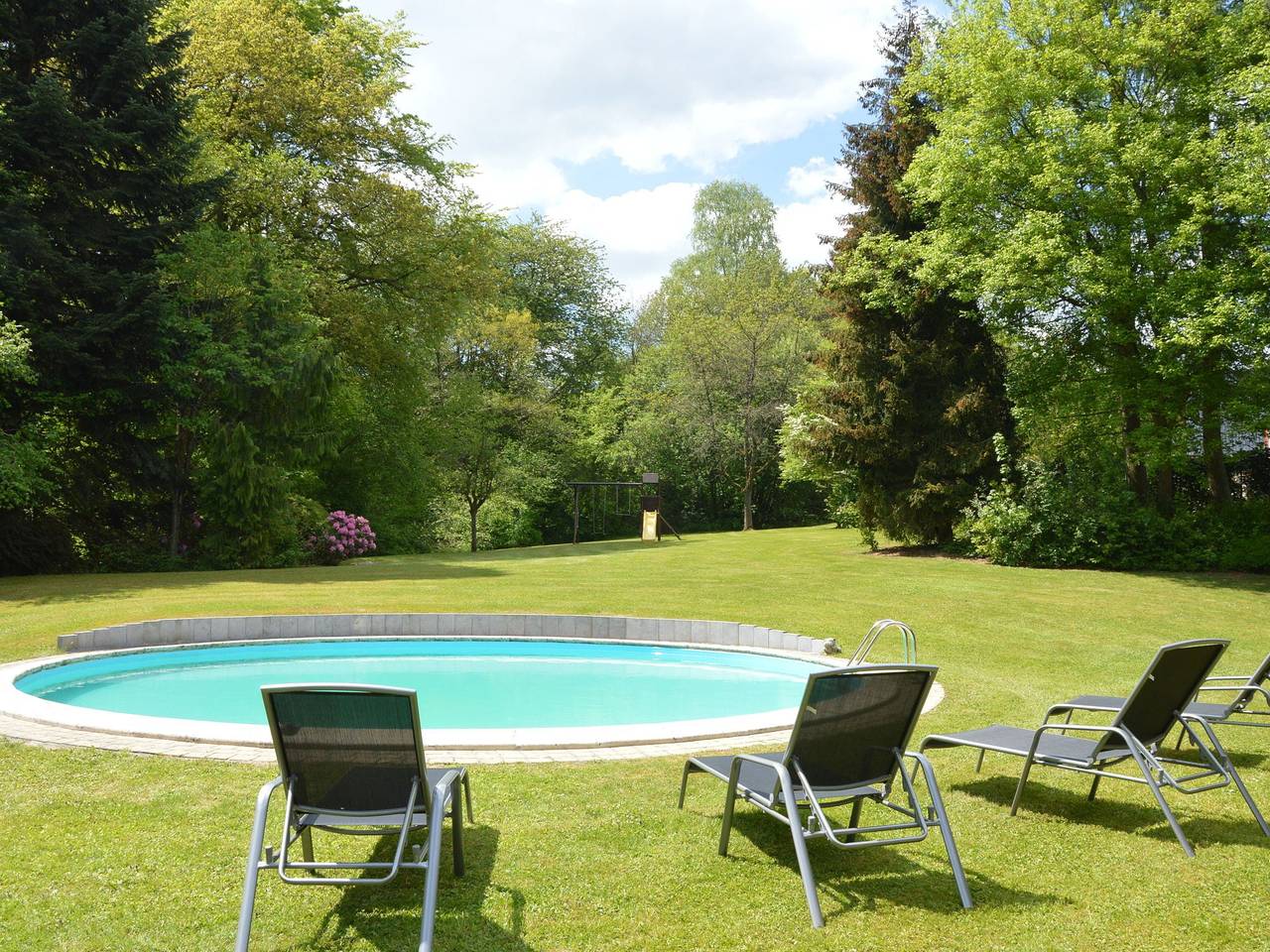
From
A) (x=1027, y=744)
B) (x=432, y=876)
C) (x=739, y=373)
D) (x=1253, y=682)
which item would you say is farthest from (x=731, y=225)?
(x=432, y=876)

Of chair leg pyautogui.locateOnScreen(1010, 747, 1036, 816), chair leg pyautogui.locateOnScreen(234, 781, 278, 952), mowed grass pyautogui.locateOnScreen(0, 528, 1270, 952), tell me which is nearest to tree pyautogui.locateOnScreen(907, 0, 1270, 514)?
mowed grass pyautogui.locateOnScreen(0, 528, 1270, 952)

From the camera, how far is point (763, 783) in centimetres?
439

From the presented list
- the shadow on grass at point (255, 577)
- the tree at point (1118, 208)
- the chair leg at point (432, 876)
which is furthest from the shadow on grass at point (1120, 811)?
the tree at point (1118, 208)

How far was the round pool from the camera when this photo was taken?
29.1 ft

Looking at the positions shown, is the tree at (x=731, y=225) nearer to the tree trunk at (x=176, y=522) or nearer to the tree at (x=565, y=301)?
the tree at (x=565, y=301)

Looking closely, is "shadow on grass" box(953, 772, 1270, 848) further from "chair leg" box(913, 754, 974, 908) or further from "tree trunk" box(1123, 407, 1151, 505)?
"tree trunk" box(1123, 407, 1151, 505)

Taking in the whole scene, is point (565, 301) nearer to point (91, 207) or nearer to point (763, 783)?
point (91, 207)

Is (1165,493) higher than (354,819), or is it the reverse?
(1165,493)

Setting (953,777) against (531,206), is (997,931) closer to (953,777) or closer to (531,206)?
(953,777)

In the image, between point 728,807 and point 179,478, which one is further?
point 179,478

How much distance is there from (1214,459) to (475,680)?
16.6 m

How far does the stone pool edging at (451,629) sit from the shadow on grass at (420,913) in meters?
7.22

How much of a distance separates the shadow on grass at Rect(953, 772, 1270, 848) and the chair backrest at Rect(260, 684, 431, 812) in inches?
127

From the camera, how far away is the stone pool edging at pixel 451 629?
1112 centimetres
